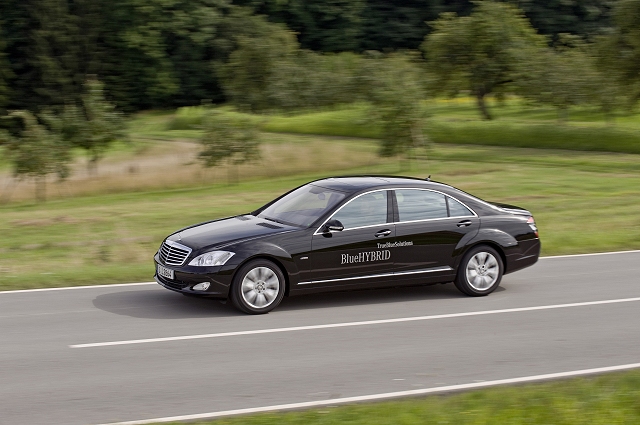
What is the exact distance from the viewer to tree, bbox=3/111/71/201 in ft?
85.3

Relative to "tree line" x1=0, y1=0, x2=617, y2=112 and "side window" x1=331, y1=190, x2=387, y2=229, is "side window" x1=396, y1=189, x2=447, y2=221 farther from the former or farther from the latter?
"tree line" x1=0, y1=0, x2=617, y2=112

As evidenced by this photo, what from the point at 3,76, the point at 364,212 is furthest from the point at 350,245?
the point at 3,76

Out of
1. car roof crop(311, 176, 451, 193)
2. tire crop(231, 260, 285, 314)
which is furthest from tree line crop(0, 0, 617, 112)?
tire crop(231, 260, 285, 314)

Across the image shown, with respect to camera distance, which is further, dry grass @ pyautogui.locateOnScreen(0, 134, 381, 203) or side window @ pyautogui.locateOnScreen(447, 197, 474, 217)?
dry grass @ pyautogui.locateOnScreen(0, 134, 381, 203)

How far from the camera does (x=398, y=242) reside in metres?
10.9

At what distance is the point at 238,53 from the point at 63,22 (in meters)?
17.8

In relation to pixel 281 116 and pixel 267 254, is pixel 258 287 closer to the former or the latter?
pixel 267 254

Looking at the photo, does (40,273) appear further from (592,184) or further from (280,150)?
(280,150)

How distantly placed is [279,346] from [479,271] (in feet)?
11.8

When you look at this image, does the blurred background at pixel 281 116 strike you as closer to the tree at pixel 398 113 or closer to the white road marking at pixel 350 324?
the tree at pixel 398 113

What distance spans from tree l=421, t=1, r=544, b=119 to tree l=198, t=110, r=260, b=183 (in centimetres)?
2389

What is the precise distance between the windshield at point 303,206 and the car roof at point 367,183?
13 cm

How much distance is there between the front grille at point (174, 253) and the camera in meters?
10.2

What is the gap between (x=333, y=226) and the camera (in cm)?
1056
